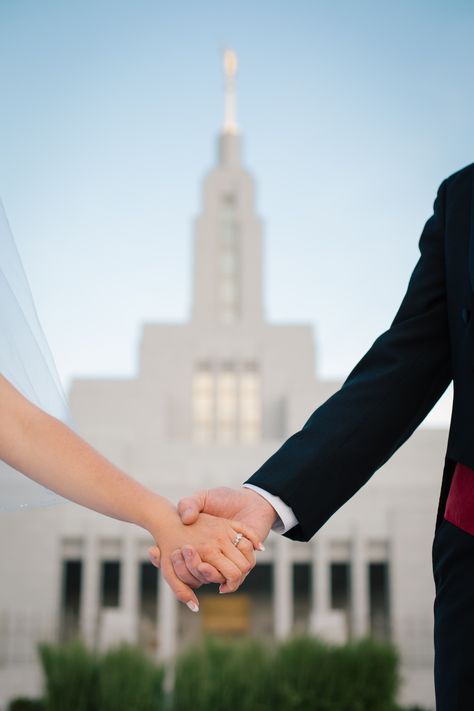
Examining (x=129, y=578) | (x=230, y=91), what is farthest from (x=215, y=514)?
(x=230, y=91)

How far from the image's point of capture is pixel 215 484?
29.1 m

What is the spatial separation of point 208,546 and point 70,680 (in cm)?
978

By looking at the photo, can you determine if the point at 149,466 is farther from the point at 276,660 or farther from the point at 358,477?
the point at 358,477

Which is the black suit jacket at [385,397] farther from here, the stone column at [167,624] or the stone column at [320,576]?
the stone column at [167,624]

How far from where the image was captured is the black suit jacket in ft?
7.18

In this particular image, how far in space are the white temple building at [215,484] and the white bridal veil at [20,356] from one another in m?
17.8

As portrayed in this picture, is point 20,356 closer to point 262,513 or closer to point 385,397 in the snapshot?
point 262,513

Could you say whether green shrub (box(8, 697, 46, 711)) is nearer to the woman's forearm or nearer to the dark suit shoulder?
the woman's forearm

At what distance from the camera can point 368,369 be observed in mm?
2307

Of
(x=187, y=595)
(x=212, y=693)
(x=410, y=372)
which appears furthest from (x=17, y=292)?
(x=212, y=693)

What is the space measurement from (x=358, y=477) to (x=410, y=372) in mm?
320

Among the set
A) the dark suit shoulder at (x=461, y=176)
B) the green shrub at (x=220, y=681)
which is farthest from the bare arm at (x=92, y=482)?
the green shrub at (x=220, y=681)

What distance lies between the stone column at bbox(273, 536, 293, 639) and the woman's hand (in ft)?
85.0

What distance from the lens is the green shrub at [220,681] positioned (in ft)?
35.8
